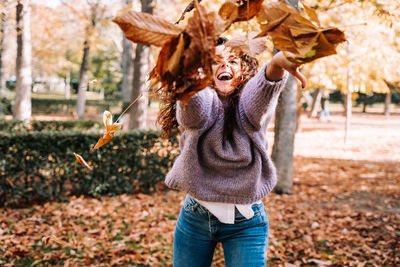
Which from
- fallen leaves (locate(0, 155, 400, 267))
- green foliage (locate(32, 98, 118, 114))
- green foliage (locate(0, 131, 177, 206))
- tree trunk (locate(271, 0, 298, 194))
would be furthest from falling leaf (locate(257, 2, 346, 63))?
green foliage (locate(32, 98, 118, 114))

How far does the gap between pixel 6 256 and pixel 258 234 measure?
Answer: 11.0 feet

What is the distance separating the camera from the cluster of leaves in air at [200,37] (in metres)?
0.80

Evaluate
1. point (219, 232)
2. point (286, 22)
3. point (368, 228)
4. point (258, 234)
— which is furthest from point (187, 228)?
point (368, 228)

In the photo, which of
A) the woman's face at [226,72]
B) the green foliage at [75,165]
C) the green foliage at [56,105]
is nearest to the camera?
the woman's face at [226,72]

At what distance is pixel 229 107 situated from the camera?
171 centimetres

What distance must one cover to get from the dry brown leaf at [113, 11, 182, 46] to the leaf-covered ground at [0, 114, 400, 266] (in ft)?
11.5

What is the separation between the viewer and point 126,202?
19.7 feet

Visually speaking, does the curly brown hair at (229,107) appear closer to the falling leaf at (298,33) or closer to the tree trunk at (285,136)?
the falling leaf at (298,33)

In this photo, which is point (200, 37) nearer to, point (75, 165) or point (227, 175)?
point (227, 175)

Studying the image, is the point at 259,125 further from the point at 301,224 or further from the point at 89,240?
the point at 301,224

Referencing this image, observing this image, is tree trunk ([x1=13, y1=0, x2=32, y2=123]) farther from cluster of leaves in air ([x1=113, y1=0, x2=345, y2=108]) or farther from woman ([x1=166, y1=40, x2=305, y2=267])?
cluster of leaves in air ([x1=113, y1=0, x2=345, y2=108])

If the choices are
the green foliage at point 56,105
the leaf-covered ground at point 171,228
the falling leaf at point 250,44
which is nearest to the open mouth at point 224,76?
the falling leaf at point 250,44

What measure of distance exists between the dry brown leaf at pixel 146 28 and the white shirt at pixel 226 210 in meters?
A: 1.08

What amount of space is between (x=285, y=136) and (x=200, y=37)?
5899mm
